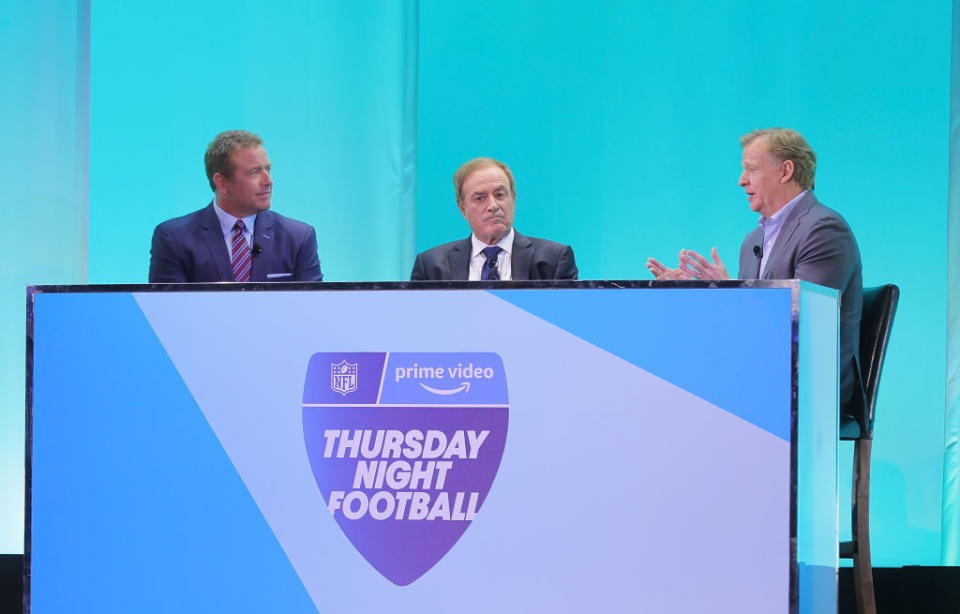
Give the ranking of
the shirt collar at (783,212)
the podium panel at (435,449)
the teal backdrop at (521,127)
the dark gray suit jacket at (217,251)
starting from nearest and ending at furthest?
1. the podium panel at (435,449)
2. the shirt collar at (783,212)
3. the dark gray suit jacket at (217,251)
4. the teal backdrop at (521,127)

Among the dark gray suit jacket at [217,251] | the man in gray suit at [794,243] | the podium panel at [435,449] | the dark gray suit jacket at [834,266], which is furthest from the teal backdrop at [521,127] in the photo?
the podium panel at [435,449]

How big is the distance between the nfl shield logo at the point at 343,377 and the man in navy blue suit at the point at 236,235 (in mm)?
1430

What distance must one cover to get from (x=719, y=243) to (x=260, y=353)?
2647 mm

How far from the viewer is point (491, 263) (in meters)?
3.02

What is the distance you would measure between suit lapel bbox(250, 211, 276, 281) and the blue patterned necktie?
70 cm

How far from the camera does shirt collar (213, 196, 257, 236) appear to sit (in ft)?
10.0

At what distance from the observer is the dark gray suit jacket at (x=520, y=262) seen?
9.77 ft

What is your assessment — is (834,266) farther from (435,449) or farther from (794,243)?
(435,449)

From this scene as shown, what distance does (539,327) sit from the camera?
1.54 metres

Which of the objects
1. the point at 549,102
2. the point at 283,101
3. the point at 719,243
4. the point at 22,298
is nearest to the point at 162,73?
the point at 283,101

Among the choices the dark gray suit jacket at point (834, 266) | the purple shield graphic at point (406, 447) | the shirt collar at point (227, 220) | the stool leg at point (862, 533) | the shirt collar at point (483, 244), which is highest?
the shirt collar at point (227, 220)

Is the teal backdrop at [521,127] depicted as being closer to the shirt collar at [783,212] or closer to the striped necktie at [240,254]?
the striped necktie at [240,254]

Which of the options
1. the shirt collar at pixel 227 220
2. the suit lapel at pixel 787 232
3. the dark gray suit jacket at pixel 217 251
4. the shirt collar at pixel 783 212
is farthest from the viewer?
the shirt collar at pixel 227 220

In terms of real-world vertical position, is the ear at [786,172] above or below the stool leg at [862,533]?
above
